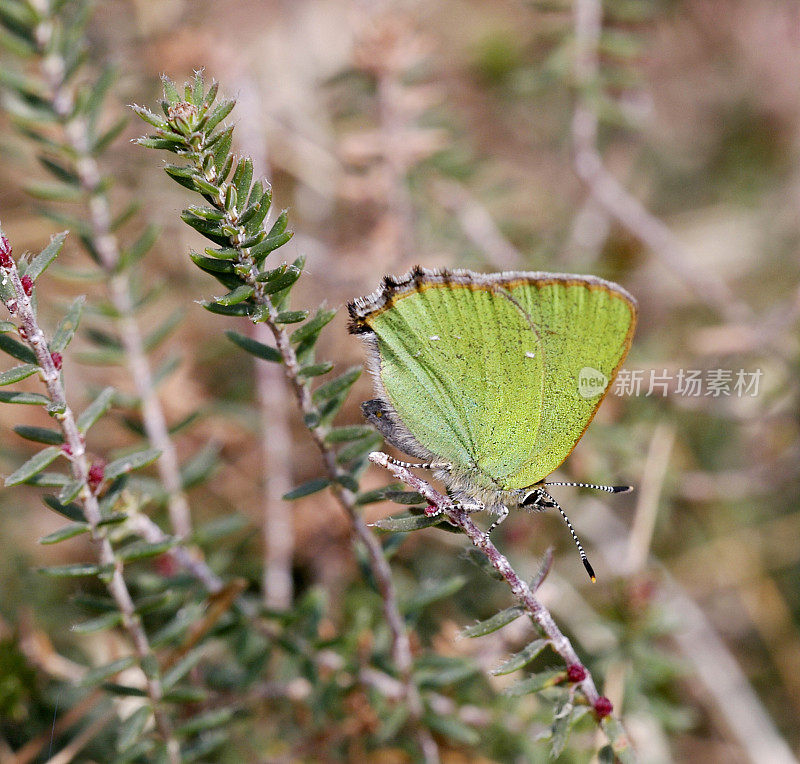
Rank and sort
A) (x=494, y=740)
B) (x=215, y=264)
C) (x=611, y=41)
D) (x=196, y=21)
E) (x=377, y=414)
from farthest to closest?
1. (x=196, y=21)
2. (x=611, y=41)
3. (x=494, y=740)
4. (x=377, y=414)
5. (x=215, y=264)

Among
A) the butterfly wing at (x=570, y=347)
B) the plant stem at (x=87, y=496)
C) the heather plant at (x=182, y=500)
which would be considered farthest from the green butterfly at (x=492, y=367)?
the plant stem at (x=87, y=496)

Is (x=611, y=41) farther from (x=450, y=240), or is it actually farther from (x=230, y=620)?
(x=230, y=620)

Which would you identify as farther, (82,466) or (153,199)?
(153,199)

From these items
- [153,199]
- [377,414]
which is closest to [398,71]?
[153,199]

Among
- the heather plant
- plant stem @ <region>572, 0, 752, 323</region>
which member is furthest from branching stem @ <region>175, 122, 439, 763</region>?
plant stem @ <region>572, 0, 752, 323</region>

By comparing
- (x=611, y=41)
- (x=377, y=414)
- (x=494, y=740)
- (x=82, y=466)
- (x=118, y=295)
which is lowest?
(x=494, y=740)
